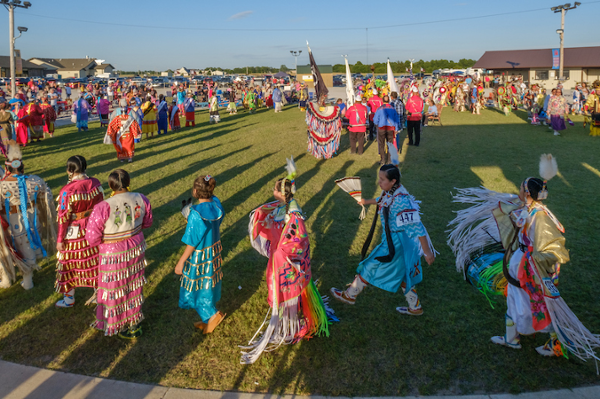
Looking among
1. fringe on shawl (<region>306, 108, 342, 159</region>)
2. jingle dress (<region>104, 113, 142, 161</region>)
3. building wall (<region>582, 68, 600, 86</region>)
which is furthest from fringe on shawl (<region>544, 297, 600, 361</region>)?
building wall (<region>582, 68, 600, 86</region>)

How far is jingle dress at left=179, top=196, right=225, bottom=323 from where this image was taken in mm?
3367

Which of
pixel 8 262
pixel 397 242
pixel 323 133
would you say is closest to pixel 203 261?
pixel 397 242

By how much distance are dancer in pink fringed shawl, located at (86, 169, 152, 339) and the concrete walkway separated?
49cm

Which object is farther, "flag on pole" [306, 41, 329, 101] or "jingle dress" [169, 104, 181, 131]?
"jingle dress" [169, 104, 181, 131]

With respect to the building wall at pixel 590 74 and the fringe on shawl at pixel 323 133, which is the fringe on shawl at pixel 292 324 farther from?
the building wall at pixel 590 74

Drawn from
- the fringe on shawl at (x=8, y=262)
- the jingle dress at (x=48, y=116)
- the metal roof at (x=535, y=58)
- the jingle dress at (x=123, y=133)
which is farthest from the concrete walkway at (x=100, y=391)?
the metal roof at (x=535, y=58)

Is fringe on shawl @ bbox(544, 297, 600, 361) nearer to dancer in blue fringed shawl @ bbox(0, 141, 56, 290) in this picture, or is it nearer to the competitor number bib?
the competitor number bib

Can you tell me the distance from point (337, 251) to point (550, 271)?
280 cm

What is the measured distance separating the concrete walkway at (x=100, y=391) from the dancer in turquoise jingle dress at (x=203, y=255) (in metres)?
0.76

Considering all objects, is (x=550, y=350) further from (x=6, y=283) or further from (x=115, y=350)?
(x=6, y=283)

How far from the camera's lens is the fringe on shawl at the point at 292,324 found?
348 centimetres

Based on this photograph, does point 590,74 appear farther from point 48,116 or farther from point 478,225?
point 478,225

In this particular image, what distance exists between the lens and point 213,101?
62.4 feet

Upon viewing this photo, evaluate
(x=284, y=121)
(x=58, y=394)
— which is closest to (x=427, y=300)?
(x=58, y=394)
